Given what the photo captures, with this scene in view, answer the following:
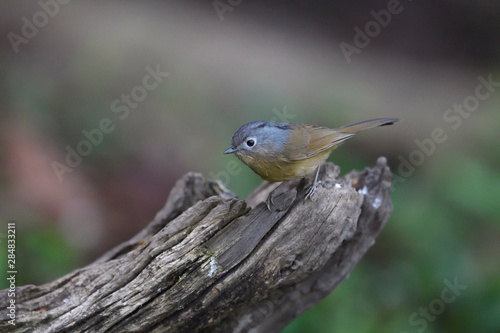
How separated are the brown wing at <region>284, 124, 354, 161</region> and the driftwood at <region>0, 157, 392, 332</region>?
28cm

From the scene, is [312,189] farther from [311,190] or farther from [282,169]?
[282,169]

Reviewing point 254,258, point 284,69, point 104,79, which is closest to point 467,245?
point 254,258

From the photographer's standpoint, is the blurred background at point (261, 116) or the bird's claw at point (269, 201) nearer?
the bird's claw at point (269, 201)

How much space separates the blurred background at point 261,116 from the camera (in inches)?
209

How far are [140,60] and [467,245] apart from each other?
18.8 ft

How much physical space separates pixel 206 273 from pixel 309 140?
58.7 inches

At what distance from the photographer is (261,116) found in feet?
25.5

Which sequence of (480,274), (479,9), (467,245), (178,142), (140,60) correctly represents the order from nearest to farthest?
(480,274) → (467,245) → (178,142) → (140,60) → (479,9)

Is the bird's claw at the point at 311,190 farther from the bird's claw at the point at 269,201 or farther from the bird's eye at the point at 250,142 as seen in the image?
the bird's eye at the point at 250,142

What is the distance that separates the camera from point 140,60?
27.8 ft

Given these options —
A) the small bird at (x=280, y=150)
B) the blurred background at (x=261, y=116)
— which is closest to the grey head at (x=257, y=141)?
the small bird at (x=280, y=150)

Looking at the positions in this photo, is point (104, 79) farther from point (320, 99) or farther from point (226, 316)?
point (226, 316)

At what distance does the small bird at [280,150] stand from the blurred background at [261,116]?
5.47ft

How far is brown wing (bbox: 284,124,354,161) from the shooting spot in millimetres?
3955
